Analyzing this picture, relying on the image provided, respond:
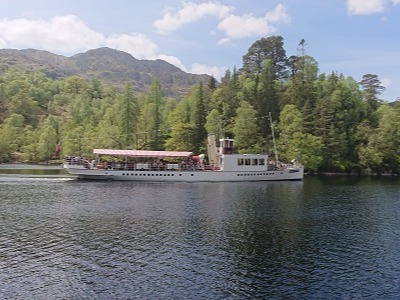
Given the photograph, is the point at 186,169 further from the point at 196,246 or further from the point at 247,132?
the point at 196,246

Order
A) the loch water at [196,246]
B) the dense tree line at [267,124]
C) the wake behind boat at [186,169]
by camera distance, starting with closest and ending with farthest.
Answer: the loch water at [196,246] → the wake behind boat at [186,169] → the dense tree line at [267,124]

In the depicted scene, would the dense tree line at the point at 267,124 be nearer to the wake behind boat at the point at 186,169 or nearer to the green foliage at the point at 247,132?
the green foliage at the point at 247,132

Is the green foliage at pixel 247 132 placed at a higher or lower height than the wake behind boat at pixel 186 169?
higher

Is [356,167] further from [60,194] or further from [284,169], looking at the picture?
[60,194]

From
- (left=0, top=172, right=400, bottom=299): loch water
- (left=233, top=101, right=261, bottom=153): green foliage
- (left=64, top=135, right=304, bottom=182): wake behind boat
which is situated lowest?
(left=0, top=172, right=400, bottom=299): loch water

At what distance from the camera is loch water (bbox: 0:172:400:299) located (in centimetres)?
2534

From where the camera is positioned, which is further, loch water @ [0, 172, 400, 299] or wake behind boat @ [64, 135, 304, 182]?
wake behind boat @ [64, 135, 304, 182]

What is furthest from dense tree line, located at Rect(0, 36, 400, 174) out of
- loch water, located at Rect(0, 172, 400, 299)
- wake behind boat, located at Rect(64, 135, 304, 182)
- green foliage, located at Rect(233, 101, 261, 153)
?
loch water, located at Rect(0, 172, 400, 299)

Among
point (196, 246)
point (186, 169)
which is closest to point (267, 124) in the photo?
point (186, 169)

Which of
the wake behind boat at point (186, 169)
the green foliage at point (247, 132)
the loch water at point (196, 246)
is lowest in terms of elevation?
the loch water at point (196, 246)

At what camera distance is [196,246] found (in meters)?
34.2

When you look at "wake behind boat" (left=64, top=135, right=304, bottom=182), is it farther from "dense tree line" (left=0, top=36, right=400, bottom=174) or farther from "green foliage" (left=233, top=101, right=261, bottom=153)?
"green foliage" (left=233, top=101, right=261, bottom=153)

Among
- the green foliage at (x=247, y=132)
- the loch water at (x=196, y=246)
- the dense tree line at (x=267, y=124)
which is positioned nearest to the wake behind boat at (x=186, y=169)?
the dense tree line at (x=267, y=124)

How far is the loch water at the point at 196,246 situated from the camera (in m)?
25.3
